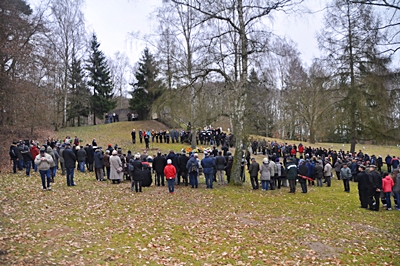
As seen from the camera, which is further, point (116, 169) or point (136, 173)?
point (116, 169)

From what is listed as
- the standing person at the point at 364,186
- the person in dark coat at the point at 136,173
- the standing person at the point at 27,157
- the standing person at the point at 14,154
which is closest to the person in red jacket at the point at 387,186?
the standing person at the point at 364,186

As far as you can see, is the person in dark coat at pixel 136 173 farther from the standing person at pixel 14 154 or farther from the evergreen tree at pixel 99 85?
the evergreen tree at pixel 99 85

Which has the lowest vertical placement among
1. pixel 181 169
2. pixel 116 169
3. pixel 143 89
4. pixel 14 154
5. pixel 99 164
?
pixel 181 169

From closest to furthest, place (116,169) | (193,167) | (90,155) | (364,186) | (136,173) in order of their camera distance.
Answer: (364,186) → (136,173) → (193,167) → (116,169) → (90,155)

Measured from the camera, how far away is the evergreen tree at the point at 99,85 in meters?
40.9

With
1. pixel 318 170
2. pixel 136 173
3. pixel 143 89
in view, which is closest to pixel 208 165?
pixel 136 173

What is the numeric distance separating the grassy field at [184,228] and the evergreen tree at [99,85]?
27.2 m

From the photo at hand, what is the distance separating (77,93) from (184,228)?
118 feet

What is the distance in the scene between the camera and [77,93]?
4072 cm

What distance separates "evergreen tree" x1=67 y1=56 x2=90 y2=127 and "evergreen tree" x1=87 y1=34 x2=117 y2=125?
3.37 feet

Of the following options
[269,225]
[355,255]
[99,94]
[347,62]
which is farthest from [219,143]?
[355,255]

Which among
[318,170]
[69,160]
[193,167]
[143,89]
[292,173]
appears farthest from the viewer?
[143,89]

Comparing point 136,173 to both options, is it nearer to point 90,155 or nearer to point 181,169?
point 181,169

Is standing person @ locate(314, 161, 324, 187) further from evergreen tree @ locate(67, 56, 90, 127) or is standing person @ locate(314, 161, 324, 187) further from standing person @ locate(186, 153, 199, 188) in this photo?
evergreen tree @ locate(67, 56, 90, 127)
